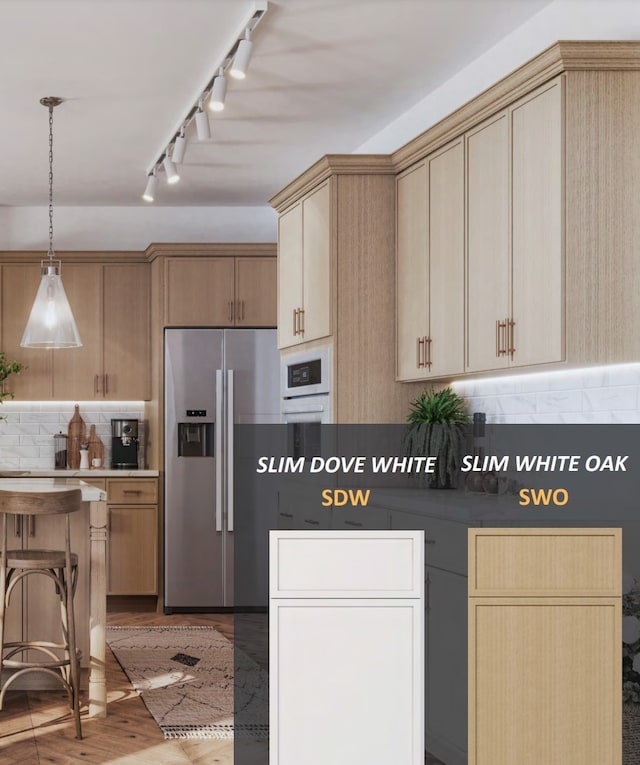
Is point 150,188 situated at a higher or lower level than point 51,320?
higher

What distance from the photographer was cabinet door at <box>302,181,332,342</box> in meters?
4.48

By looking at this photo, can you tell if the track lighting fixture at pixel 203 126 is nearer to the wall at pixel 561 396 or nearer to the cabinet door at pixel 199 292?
the wall at pixel 561 396

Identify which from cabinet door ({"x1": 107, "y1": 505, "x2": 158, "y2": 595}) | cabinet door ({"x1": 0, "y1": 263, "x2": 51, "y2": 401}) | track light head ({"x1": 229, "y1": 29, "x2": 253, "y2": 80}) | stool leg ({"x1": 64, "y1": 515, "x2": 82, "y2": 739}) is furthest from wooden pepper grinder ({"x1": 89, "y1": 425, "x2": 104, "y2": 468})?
track light head ({"x1": 229, "y1": 29, "x2": 253, "y2": 80})

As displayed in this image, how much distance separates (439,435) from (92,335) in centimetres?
337

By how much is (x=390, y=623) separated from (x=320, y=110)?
10.3ft

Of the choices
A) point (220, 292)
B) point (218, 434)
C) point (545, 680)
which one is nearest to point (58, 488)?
point (218, 434)

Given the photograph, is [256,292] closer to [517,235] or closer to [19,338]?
[19,338]

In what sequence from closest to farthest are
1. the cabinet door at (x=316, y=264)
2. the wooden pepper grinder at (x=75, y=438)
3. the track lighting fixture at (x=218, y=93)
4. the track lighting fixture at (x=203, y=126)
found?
the track lighting fixture at (x=218, y=93)
the track lighting fixture at (x=203, y=126)
the cabinet door at (x=316, y=264)
the wooden pepper grinder at (x=75, y=438)

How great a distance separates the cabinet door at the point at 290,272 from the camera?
192 inches

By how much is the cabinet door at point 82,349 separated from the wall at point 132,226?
1.01ft

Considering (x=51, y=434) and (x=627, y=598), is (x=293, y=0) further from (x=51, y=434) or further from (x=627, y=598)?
(x=51, y=434)

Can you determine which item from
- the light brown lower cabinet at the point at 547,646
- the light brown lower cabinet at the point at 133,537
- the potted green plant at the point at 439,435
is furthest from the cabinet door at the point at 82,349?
the light brown lower cabinet at the point at 547,646

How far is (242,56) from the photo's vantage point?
3.63 meters

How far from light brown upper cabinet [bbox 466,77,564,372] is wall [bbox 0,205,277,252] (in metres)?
3.29
